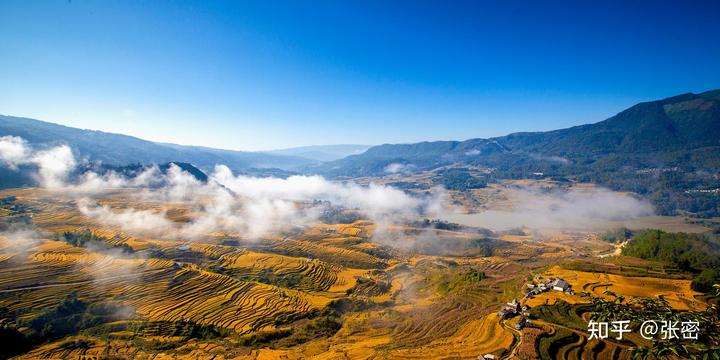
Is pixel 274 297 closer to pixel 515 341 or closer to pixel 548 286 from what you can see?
pixel 515 341

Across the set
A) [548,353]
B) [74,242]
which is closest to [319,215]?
[74,242]

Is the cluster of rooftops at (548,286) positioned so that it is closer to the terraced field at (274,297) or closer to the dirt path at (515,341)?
the terraced field at (274,297)

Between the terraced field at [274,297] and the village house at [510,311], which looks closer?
A: the terraced field at [274,297]

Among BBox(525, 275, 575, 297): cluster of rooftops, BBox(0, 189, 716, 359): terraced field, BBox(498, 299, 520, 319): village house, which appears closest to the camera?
BBox(0, 189, 716, 359): terraced field

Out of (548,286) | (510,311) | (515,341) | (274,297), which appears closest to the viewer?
(515,341)

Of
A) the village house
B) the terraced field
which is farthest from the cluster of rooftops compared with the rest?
the village house

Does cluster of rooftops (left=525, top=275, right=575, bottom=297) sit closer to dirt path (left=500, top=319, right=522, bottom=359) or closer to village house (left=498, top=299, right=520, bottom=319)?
village house (left=498, top=299, right=520, bottom=319)

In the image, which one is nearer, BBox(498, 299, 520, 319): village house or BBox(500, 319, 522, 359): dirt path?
BBox(500, 319, 522, 359): dirt path

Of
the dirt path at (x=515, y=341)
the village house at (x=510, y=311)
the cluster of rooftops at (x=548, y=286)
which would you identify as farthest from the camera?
the cluster of rooftops at (x=548, y=286)

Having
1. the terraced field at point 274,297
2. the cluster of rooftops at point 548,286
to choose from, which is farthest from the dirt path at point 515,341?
the cluster of rooftops at point 548,286

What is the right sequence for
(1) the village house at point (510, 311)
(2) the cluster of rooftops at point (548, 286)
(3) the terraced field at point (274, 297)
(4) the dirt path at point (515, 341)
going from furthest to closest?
1. (2) the cluster of rooftops at point (548, 286)
2. (1) the village house at point (510, 311)
3. (3) the terraced field at point (274, 297)
4. (4) the dirt path at point (515, 341)

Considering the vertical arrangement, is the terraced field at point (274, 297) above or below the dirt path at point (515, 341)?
below

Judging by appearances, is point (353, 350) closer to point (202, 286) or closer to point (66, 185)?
point (202, 286)

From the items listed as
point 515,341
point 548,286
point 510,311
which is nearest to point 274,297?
point 510,311
